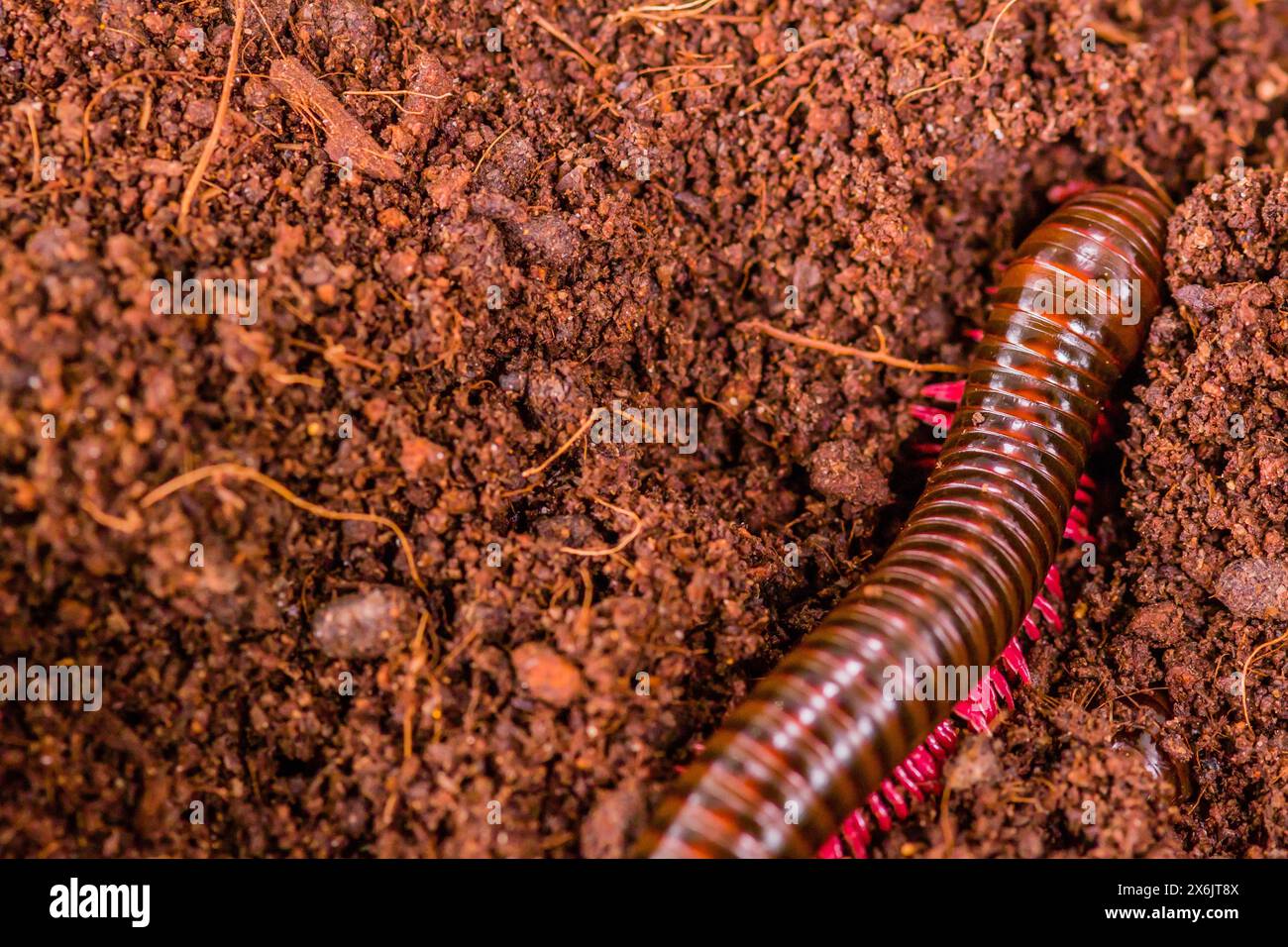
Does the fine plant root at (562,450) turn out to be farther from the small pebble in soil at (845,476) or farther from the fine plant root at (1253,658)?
the fine plant root at (1253,658)

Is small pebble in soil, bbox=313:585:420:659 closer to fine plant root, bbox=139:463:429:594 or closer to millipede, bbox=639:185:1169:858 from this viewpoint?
fine plant root, bbox=139:463:429:594

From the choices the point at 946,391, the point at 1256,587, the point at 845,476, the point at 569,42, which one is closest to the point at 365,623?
the point at 845,476

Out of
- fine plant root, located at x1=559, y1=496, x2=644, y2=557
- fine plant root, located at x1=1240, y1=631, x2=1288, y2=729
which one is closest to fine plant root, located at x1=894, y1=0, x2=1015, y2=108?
fine plant root, located at x1=559, y1=496, x2=644, y2=557

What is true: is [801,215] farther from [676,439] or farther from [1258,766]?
[1258,766]

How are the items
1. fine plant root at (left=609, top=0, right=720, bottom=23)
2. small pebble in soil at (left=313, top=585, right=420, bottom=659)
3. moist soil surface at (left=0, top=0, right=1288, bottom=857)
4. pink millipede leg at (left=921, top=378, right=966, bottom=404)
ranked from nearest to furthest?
moist soil surface at (left=0, top=0, right=1288, bottom=857) → small pebble in soil at (left=313, top=585, right=420, bottom=659) → fine plant root at (left=609, top=0, right=720, bottom=23) → pink millipede leg at (left=921, top=378, right=966, bottom=404)

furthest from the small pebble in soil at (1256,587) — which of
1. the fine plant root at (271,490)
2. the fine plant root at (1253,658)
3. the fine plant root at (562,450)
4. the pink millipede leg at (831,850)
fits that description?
the fine plant root at (271,490)

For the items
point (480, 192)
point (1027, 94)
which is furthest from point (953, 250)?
point (480, 192)
